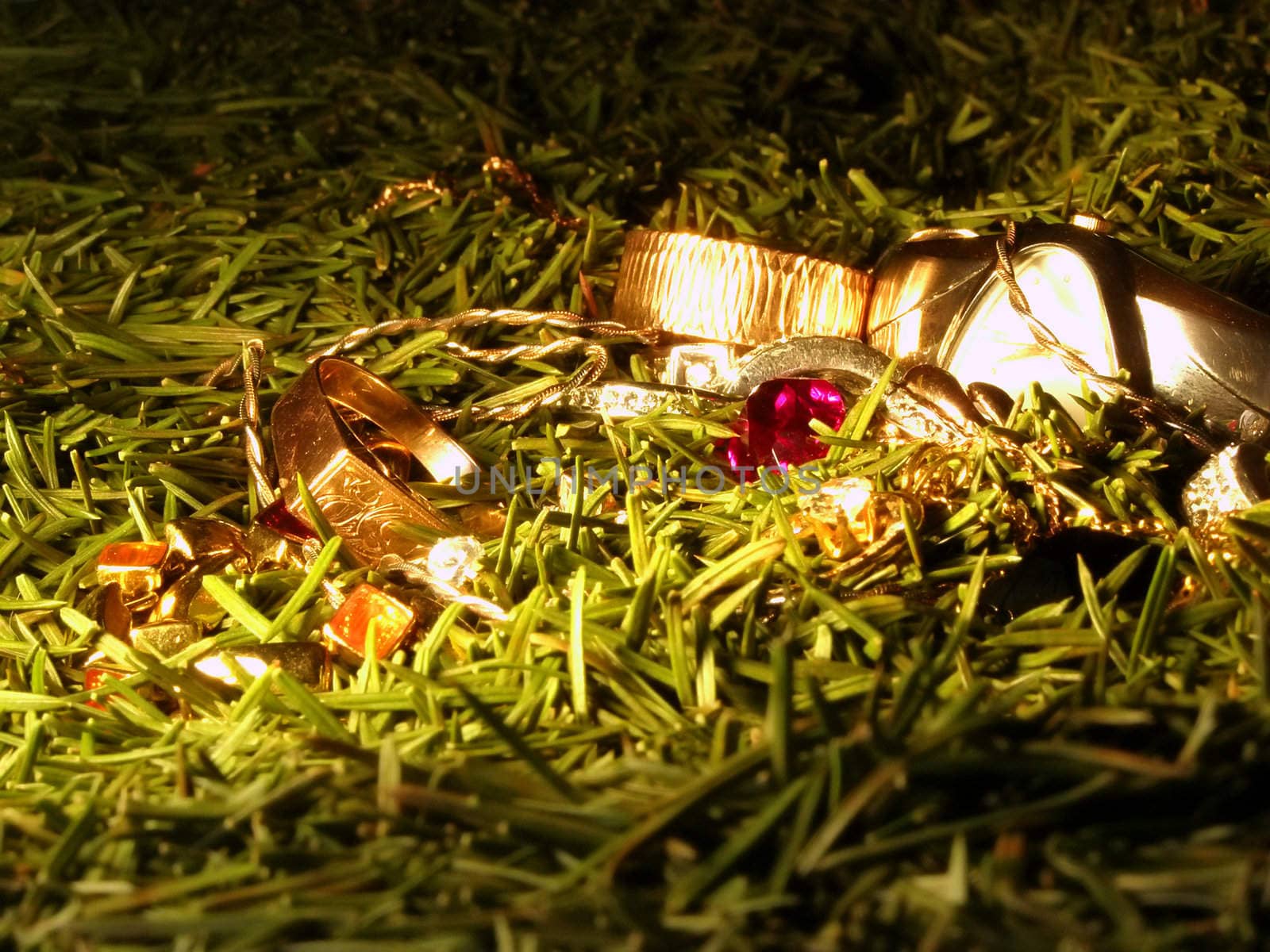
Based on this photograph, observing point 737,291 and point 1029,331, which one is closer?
point 1029,331

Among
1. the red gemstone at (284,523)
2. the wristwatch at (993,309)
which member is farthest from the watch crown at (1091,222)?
the red gemstone at (284,523)

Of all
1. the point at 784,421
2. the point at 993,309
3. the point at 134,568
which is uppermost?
the point at 993,309

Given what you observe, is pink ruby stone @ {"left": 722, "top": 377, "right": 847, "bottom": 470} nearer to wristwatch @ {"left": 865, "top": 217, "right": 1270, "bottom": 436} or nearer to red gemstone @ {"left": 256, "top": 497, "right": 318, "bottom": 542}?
wristwatch @ {"left": 865, "top": 217, "right": 1270, "bottom": 436}

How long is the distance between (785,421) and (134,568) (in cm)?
49

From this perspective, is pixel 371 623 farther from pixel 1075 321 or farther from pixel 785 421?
pixel 1075 321

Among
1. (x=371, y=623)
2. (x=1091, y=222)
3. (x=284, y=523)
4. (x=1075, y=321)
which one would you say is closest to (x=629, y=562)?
(x=371, y=623)

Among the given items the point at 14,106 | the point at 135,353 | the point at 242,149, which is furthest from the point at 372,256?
the point at 14,106

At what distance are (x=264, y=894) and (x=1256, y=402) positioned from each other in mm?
728

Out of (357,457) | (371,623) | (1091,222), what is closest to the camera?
(371,623)

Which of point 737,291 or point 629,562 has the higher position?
point 737,291

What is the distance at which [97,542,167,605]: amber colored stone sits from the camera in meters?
0.79

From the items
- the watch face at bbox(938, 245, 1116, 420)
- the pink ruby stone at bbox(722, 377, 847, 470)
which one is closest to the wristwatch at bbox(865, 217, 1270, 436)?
the watch face at bbox(938, 245, 1116, 420)

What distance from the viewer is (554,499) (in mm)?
862

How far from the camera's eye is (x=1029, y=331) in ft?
2.85
